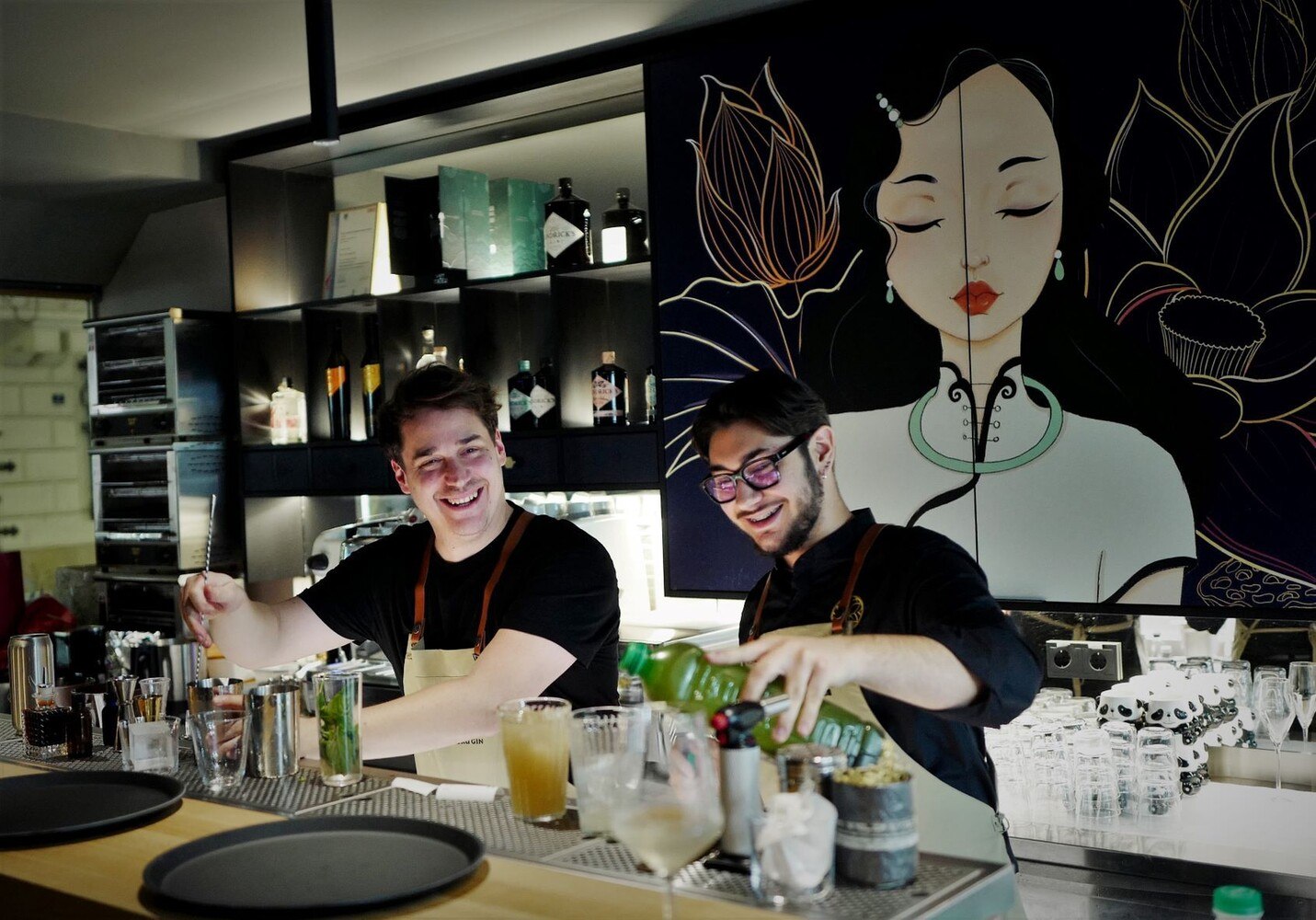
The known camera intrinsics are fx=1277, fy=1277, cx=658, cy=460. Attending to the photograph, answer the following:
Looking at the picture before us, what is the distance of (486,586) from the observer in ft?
8.09

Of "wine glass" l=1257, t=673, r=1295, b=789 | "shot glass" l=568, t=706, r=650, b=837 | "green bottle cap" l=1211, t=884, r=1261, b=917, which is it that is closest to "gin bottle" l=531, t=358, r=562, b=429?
"wine glass" l=1257, t=673, r=1295, b=789

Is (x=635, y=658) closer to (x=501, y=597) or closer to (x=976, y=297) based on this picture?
(x=501, y=597)

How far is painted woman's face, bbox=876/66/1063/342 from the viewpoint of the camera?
307 centimetres

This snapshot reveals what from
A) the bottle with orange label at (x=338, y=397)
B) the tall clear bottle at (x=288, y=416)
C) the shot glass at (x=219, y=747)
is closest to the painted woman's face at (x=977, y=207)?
the shot glass at (x=219, y=747)

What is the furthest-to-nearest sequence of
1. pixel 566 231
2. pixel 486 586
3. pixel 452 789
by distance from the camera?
pixel 566 231
pixel 486 586
pixel 452 789

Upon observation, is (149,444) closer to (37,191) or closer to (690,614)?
(37,191)

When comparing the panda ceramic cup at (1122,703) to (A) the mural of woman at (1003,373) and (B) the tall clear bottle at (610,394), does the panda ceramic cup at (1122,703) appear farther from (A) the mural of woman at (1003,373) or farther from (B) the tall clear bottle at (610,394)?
(B) the tall clear bottle at (610,394)

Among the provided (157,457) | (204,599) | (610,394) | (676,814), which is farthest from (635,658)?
(157,457)

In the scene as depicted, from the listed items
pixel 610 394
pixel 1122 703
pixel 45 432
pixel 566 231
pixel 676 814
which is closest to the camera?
pixel 676 814

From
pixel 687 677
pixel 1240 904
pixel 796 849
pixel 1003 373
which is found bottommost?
pixel 1240 904

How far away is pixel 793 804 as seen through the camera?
125cm

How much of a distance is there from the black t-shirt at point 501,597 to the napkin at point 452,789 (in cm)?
45

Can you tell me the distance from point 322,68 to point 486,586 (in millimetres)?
1002

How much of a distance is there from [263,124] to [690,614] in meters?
2.36
